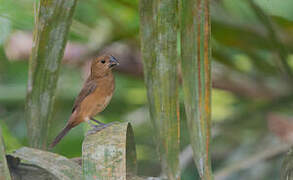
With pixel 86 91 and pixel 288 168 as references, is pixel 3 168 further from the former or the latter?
pixel 86 91

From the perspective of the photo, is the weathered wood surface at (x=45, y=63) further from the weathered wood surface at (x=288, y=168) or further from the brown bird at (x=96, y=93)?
the weathered wood surface at (x=288, y=168)

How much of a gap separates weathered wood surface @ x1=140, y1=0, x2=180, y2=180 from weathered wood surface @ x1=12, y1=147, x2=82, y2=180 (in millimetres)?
225

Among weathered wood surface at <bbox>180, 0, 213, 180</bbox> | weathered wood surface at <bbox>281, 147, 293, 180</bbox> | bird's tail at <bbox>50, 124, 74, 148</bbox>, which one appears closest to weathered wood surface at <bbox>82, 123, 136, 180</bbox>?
weathered wood surface at <bbox>180, 0, 213, 180</bbox>

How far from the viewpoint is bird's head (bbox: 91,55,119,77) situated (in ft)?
5.98

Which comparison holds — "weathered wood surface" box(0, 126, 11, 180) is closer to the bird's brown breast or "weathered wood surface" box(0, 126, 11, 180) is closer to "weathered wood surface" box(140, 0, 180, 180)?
"weathered wood surface" box(140, 0, 180, 180)

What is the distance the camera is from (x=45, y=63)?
52.7 inches

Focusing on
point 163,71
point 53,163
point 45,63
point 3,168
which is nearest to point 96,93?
point 45,63

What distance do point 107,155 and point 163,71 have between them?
0.29 metres

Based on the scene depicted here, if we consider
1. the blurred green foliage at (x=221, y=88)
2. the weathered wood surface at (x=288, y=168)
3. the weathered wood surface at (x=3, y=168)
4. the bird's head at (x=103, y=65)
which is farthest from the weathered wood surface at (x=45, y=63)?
the blurred green foliage at (x=221, y=88)

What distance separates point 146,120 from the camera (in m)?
3.25

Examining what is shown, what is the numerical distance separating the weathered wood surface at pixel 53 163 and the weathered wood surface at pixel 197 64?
294 mm

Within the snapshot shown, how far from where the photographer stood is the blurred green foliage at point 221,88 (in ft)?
8.56

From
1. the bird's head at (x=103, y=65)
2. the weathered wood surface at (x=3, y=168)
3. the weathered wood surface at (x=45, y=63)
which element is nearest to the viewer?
the weathered wood surface at (x=3, y=168)

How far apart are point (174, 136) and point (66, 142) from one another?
70.9 inches
